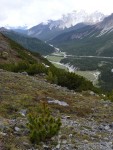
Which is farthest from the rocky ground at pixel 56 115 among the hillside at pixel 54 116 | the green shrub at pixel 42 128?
the green shrub at pixel 42 128

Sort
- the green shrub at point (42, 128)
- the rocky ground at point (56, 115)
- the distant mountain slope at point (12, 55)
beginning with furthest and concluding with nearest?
1. the distant mountain slope at point (12, 55)
2. the rocky ground at point (56, 115)
3. the green shrub at point (42, 128)

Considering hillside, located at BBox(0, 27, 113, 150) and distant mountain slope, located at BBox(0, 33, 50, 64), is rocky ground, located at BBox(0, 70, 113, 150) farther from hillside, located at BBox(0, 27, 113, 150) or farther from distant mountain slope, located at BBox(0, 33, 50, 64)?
distant mountain slope, located at BBox(0, 33, 50, 64)

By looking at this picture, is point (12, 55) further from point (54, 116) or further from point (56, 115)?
point (54, 116)

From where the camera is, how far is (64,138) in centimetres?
1589

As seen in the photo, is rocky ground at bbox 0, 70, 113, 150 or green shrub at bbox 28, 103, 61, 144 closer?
green shrub at bbox 28, 103, 61, 144

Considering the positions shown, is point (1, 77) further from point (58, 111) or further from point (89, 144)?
point (89, 144)

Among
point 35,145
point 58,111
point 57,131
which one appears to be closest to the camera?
point 35,145

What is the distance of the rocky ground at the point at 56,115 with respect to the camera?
15.0 metres

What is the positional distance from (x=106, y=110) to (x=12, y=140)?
9568mm

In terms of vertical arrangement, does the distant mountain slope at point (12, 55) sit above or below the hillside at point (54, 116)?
above

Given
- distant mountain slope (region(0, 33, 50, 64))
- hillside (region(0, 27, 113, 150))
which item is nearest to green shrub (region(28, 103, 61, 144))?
hillside (region(0, 27, 113, 150))

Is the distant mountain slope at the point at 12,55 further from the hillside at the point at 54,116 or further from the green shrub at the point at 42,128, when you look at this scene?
the green shrub at the point at 42,128

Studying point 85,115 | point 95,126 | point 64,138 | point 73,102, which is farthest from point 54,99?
point 64,138

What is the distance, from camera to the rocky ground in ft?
49.1
